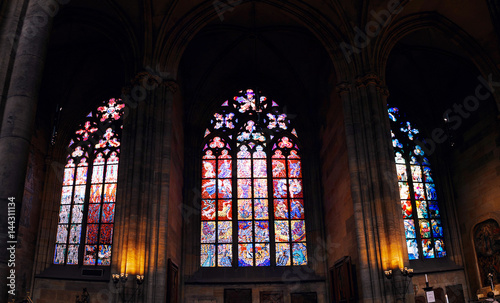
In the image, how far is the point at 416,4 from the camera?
51.0 ft

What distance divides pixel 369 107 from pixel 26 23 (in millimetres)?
10260

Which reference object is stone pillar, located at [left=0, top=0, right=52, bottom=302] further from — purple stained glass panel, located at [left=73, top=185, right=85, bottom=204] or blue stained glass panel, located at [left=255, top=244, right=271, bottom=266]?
blue stained glass panel, located at [left=255, top=244, right=271, bottom=266]

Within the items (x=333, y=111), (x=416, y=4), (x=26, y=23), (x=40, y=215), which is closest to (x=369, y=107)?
(x=333, y=111)

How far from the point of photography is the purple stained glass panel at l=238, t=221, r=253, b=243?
17812 mm

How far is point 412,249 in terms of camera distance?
17203 millimetres

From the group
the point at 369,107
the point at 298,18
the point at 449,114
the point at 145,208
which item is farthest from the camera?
the point at 449,114

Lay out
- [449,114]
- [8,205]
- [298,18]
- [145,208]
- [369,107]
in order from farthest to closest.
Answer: [449,114]
[298,18]
[369,107]
[145,208]
[8,205]

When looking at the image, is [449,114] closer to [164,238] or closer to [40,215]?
[164,238]

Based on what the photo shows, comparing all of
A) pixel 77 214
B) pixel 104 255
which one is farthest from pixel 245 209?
pixel 77 214

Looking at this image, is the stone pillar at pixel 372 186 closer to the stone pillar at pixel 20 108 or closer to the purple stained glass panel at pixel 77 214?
the stone pillar at pixel 20 108

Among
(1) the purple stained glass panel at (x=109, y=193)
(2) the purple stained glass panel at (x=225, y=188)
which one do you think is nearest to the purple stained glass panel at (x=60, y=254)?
(1) the purple stained glass panel at (x=109, y=193)

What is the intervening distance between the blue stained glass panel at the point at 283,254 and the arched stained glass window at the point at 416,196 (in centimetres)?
459

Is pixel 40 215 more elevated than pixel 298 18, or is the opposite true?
pixel 298 18

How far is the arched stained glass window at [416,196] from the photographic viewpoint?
17469 mm
